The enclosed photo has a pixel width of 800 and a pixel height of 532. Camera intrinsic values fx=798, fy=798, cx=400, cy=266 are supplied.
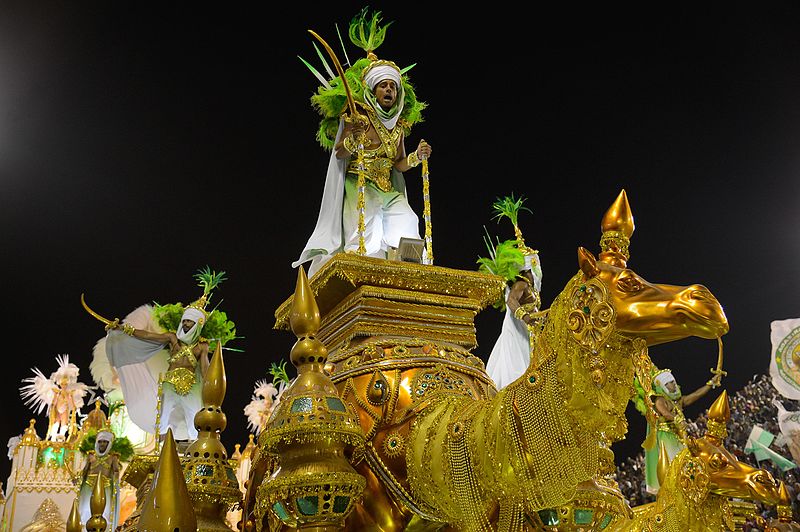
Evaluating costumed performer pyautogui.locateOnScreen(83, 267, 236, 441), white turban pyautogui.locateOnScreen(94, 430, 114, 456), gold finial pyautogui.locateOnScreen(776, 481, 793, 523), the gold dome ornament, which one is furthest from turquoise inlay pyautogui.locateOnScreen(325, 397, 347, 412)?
white turban pyautogui.locateOnScreen(94, 430, 114, 456)

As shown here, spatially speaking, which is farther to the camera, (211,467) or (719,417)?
(211,467)

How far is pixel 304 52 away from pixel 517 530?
24.3 ft

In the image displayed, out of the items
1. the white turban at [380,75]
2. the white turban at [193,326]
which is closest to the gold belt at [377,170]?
the white turban at [380,75]

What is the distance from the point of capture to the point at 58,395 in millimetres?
9945

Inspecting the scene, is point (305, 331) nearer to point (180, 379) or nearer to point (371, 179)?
point (371, 179)

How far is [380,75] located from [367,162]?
380 mm

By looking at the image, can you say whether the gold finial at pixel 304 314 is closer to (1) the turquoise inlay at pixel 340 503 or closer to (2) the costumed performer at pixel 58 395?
(1) the turquoise inlay at pixel 340 503

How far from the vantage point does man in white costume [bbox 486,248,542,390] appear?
4.86m

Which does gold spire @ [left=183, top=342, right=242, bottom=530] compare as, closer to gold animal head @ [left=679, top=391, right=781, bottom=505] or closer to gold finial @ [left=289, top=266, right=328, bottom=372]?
gold finial @ [left=289, top=266, right=328, bottom=372]

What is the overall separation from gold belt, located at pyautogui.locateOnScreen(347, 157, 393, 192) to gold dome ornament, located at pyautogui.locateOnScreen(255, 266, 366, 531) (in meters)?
1.70

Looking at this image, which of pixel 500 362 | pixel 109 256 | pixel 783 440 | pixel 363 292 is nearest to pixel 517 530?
pixel 363 292

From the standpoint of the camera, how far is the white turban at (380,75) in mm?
3457

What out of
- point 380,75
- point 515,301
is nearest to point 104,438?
point 515,301

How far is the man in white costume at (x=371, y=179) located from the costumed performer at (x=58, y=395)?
7.46 metres
